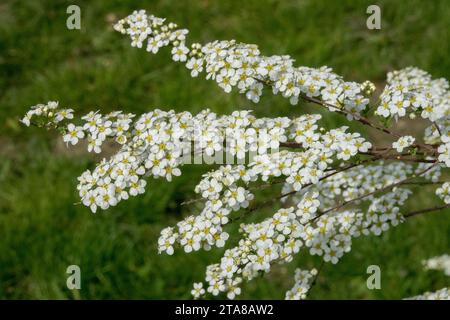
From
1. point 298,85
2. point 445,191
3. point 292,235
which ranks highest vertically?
point 298,85

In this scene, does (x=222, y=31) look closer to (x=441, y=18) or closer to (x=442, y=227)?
(x=441, y=18)

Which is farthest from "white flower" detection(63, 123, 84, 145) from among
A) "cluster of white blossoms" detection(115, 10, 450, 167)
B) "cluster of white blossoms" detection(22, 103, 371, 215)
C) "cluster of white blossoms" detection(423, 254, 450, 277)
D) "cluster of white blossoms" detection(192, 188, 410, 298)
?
"cluster of white blossoms" detection(423, 254, 450, 277)

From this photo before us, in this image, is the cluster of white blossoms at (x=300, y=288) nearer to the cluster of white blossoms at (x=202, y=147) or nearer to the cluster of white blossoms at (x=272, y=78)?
the cluster of white blossoms at (x=202, y=147)

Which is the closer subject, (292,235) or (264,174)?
(264,174)

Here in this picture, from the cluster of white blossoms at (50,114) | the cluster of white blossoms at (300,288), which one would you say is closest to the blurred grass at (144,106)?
the cluster of white blossoms at (300,288)

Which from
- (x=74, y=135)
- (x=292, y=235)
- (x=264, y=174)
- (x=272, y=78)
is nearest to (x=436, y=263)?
(x=292, y=235)

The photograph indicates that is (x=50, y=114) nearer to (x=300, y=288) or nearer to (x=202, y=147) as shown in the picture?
(x=202, y=147)

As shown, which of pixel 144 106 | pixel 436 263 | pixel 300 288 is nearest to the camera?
pixel 300 288
